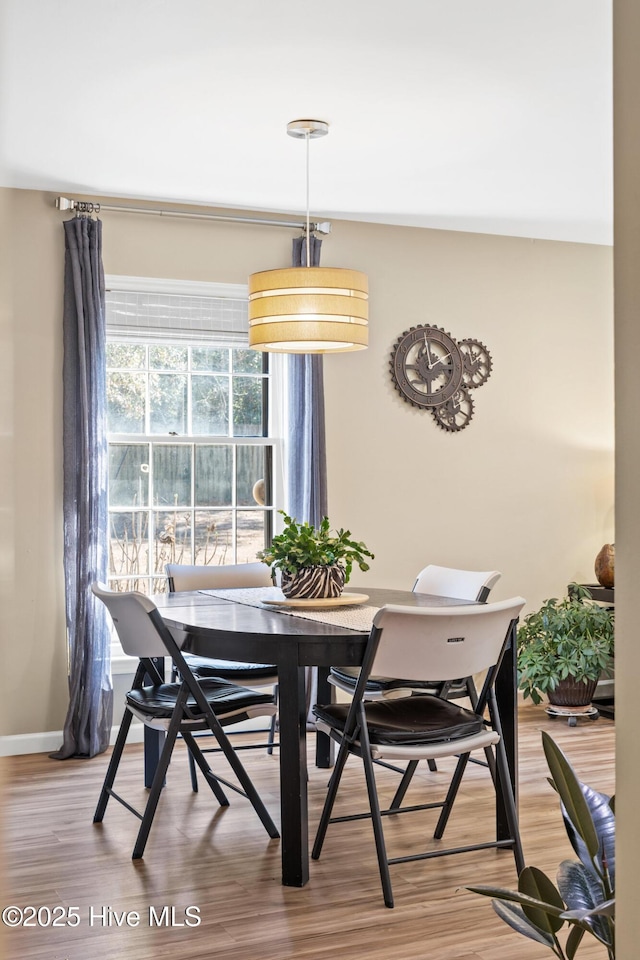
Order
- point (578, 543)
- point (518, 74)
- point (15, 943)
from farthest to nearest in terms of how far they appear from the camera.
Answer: point (578, 543)
point (518, 74)
point (15, 943)

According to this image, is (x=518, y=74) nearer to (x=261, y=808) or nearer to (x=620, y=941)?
(x=261, y=808)

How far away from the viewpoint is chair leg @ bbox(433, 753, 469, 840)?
10.7ft

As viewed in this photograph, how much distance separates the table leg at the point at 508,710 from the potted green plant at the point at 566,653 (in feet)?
6.06

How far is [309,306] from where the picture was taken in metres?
3.47

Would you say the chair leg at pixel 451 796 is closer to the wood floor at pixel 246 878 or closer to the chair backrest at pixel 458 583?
the wood floor at pixel 246 878

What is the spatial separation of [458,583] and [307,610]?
81 cm

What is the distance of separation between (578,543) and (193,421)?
249 cm

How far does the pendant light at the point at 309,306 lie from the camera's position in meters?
3.47

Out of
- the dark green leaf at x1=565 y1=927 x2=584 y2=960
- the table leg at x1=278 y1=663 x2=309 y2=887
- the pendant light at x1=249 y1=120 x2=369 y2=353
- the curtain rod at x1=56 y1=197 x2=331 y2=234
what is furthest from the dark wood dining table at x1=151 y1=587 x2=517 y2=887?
the curtain rod at x1=56 y1=197 x2=331 y2=234

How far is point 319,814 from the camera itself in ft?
12.1

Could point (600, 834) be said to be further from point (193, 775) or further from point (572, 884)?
point (193, 775)

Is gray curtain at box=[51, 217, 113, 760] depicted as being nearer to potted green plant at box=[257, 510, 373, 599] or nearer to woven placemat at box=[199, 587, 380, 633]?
woven placemat at box=[199, 587, 380, 633]

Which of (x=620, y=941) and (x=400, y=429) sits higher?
(x=400, y=429)

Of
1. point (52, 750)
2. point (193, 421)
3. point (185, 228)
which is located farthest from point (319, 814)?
point (185, 228)
